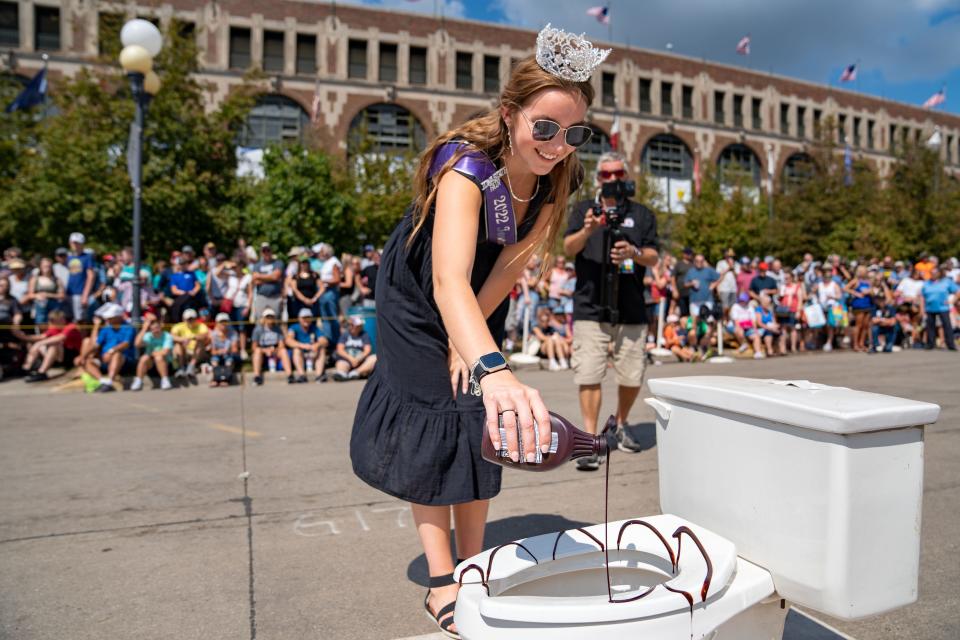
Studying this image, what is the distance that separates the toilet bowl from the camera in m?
1.46

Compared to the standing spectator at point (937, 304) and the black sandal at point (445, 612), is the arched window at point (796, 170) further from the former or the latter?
the black sandal at point (445, 612)

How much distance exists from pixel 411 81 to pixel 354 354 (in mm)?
31416

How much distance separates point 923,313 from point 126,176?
2055 centimetres

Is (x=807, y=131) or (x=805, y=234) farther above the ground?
(x=807, y=131)

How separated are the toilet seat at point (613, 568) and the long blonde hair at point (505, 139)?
3.56 feet

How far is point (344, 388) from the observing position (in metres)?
9.47

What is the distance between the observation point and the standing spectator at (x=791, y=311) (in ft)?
46.9

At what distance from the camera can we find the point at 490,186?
79.7 inches

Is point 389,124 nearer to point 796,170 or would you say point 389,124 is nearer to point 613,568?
point 796,170

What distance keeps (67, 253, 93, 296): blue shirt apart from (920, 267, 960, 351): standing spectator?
17.3 meters

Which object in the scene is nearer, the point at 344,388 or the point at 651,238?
the point at 651,238

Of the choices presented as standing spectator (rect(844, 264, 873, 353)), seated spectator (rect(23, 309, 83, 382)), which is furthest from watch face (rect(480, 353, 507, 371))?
standing spectator (rect(844, 264, 873, 353))

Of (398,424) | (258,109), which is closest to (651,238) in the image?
(398,424)

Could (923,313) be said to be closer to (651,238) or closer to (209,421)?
(651,238)
